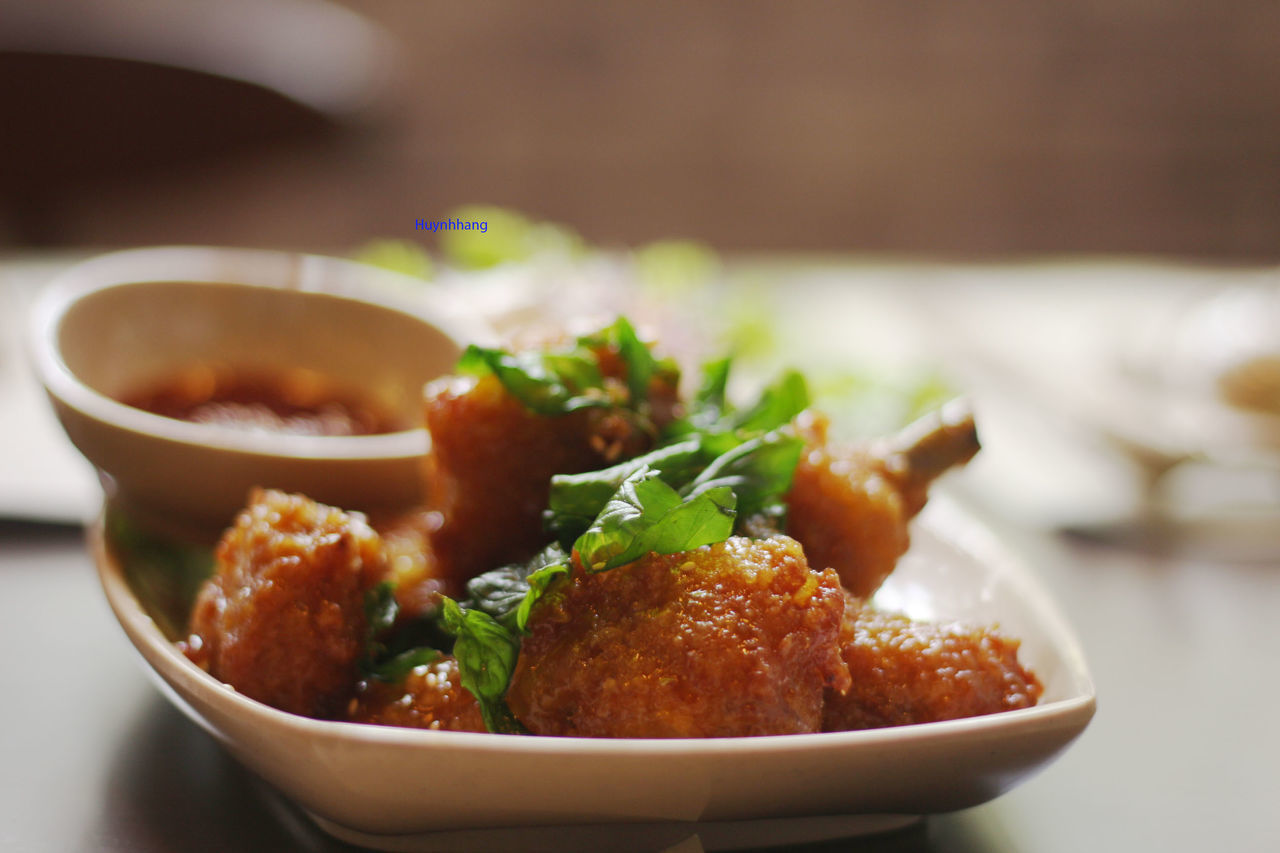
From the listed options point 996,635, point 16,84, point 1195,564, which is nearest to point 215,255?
point 996,635

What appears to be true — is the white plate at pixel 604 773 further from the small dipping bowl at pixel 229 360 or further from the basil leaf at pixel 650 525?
the small dipping bowl at pixel 229 360

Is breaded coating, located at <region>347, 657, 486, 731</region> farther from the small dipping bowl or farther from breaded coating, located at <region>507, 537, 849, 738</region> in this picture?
the small dipping bowl

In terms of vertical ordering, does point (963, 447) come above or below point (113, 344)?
above

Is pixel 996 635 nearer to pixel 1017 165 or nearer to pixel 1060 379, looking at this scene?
pixel 1060 379

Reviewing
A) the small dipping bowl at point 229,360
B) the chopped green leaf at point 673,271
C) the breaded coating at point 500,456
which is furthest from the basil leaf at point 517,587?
the chopped green leaf at point 673,271

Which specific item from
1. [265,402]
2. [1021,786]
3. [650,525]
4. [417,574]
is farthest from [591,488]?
[265,402]

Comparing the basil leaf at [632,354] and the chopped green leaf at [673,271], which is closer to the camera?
the basil leaf at [632,354]
